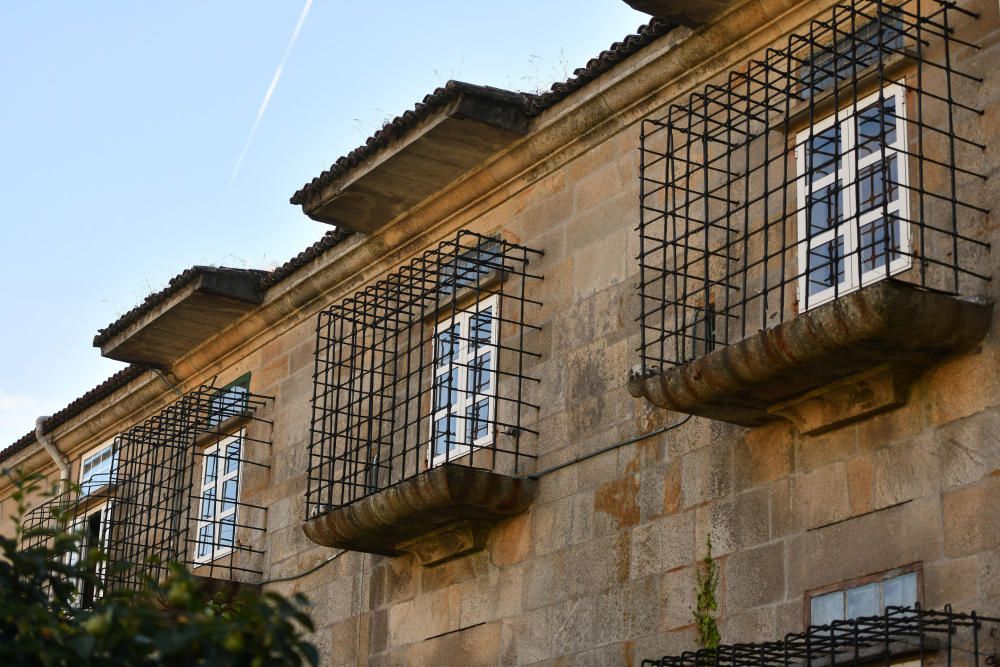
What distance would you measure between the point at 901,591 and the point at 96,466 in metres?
11.5

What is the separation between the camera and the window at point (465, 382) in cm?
1220

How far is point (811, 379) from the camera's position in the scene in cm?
916

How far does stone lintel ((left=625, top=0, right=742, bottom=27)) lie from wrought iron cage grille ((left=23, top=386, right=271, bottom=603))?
18.5 ft

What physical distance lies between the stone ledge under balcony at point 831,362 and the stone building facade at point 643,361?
0.02 meters

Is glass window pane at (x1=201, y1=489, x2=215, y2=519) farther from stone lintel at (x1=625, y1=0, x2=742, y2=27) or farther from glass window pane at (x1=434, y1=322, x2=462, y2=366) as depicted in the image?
stone lintel at (x1=625, y1=0, x2=742, y2=27)

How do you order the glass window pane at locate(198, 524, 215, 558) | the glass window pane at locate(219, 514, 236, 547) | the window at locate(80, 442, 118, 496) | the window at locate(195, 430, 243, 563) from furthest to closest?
the window at locate(80, 442, 118, 496) → the glass window pane at locate(198, 524, 215, 558) → the window at locate(195, 430, 243, 563) → the glass window pane at locate(219, 514, 236, 547)

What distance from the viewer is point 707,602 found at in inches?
390

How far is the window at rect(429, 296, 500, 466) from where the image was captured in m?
12.2

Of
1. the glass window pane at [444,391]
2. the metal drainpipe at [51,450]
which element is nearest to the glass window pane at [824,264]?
the glass window pane at [444,391]

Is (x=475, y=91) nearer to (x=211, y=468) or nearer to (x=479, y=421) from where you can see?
(x=479, y=421)

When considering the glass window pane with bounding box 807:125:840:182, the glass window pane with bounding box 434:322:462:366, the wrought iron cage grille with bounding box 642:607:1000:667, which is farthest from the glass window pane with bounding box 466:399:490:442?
the wrought iron cage grille with bounding box 642:607:1000:667

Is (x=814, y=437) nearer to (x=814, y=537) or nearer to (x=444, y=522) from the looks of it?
(x=814, y=537)

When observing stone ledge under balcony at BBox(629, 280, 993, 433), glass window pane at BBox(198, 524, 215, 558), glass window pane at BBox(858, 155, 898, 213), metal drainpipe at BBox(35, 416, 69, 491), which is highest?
metal drainpipe at BBox(35, 416, 69, 491)

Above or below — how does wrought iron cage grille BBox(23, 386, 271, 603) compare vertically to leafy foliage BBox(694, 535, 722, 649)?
above
